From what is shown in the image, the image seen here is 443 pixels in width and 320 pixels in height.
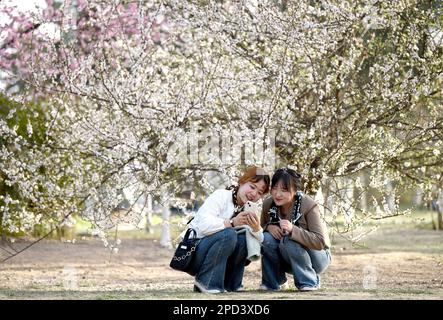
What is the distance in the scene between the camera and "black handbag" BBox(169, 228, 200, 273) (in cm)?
590

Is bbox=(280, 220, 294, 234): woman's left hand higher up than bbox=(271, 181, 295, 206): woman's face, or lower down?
lower down

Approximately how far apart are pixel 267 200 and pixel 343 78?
230cm

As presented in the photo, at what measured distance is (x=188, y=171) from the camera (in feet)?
27.8

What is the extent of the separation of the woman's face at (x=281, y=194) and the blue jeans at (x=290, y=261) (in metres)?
0.23

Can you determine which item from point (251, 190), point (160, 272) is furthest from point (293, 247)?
point (160, 272)

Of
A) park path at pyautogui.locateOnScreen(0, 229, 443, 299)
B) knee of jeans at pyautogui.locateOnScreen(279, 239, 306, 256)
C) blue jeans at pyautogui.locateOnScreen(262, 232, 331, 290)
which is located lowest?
park path at pyautogui.locateOnScreen(0, 229, 443, 299)

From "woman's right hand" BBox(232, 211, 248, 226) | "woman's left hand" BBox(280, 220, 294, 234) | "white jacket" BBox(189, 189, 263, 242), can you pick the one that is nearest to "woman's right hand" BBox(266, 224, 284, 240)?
"woman's left hand" BBox(280, 220, 294, 234)

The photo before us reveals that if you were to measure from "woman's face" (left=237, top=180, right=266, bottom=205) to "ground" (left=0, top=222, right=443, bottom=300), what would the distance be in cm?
59

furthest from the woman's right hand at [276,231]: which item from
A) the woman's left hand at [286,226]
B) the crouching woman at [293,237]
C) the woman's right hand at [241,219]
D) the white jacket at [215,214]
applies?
the woman's right hand at [241,219]

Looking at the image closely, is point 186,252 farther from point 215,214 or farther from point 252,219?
point 252,219

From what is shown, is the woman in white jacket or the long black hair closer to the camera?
the woman in white jacket

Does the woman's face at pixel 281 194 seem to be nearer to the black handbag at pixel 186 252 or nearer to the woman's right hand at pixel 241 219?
the woman's right hand at pixel 241 219

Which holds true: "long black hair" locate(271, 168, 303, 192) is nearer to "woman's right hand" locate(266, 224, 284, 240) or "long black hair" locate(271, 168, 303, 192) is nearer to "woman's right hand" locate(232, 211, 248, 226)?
"woman's right hand" locate(266, 224, 284, 240)
